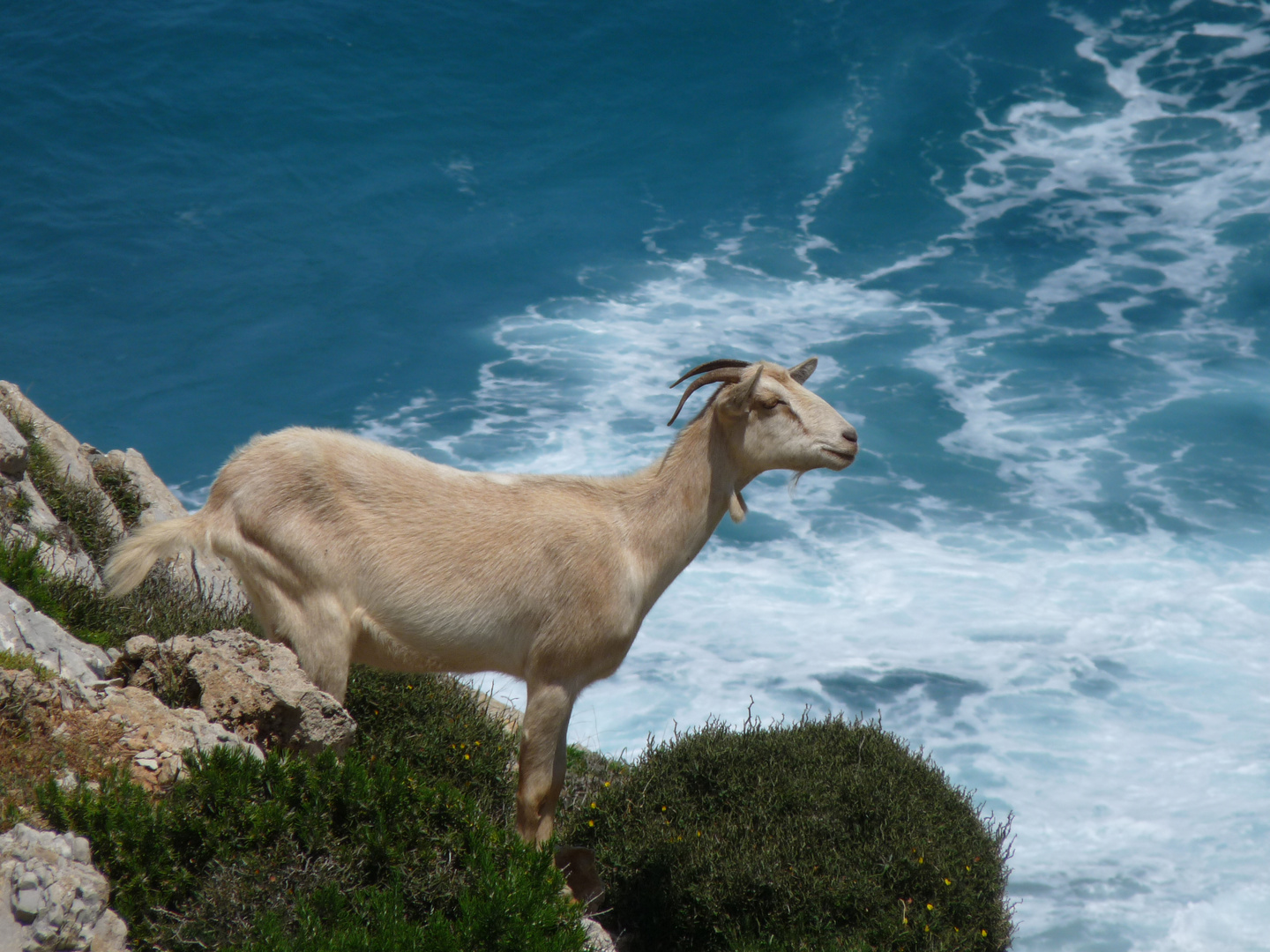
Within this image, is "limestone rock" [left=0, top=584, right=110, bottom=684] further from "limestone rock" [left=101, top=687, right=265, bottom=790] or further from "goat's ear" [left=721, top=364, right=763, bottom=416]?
"goat's ear" [left=721, top=364, right=763, bottom=416]

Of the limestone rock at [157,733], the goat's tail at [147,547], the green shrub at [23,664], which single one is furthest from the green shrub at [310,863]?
the goat's tail at [147,547]

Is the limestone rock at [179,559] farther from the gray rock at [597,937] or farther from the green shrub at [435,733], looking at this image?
the gray rock at [597,937]

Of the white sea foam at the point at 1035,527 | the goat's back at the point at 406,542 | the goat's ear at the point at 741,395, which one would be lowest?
the white sea foam at the point at 1035,527

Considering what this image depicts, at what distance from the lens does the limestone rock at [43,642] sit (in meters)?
6.12

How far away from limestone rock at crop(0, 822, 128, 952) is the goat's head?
3768 millimetres

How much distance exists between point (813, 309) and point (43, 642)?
2180 centimetres

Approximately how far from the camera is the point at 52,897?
4.22 metres

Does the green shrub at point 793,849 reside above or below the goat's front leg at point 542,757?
below

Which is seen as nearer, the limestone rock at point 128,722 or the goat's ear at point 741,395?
the limestone rock at point 128,722

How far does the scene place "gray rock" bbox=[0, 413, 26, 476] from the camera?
877 centimetres

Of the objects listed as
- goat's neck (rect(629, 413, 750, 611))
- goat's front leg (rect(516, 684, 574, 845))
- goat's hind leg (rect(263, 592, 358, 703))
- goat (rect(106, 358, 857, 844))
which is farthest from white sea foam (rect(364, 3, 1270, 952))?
goat's hind leg (rect(263, 592, 358, 703))

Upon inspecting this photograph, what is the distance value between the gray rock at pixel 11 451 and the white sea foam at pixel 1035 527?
740cm

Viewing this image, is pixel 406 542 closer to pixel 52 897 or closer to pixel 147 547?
pixel 147 547

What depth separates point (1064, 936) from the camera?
11117mm
